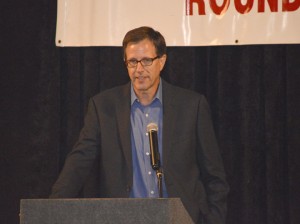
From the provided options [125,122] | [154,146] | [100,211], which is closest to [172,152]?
[125,122]

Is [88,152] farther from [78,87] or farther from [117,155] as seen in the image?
[78,87]

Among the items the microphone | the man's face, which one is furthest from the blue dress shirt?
the microphone

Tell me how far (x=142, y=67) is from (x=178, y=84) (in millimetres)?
894

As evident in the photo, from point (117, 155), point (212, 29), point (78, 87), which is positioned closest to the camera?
point (117, 155)

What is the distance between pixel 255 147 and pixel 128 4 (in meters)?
1.12

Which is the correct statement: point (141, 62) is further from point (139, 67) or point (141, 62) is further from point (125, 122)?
point (125, 122)

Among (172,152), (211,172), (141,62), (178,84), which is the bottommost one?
(211,172)

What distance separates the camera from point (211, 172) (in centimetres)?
327

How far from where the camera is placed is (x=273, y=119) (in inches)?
156

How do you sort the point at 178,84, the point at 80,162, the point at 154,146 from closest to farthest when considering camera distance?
the point at 154,146 → the point at 80,162 → the point at 178,84

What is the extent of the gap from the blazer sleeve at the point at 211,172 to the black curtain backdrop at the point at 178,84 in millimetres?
721

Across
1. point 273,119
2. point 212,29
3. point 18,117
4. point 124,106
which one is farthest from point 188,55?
point 18,117

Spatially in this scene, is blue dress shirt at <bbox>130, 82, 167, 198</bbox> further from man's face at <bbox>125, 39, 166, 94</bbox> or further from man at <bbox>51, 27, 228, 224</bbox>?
man's face at <bbox>125, 39, 166, 94</bbox>

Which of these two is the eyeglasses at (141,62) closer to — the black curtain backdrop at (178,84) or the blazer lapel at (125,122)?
the blazer lapel at (125,122)
